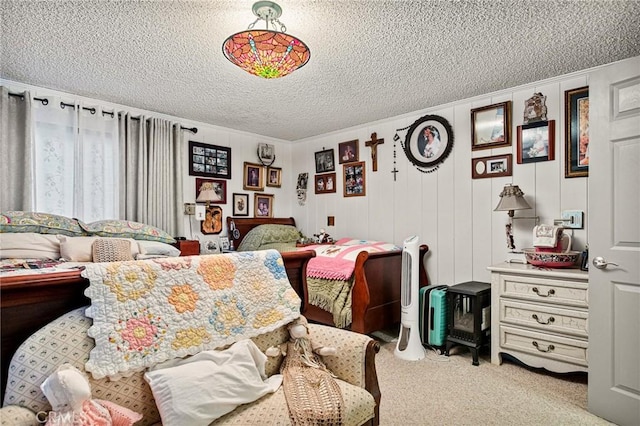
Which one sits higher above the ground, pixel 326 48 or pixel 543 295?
pixel 326 48

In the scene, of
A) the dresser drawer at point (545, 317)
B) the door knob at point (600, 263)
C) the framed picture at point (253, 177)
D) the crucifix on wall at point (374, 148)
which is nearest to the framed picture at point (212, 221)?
the framed picture at point (253, 177)

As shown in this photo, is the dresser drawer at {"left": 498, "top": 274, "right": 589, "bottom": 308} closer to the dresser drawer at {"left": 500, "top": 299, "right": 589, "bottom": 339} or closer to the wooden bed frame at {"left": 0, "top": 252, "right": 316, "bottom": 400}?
the dresser drawer at {"left": 500, "top": 299, "right": 589, "bottom": 339}

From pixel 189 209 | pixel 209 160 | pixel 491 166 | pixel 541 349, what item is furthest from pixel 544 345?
pixel 209 160

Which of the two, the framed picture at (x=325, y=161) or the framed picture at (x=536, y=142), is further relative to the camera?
the framed picture at (x=325, y=161)

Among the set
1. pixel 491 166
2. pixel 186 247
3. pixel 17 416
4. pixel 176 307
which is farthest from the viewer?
pixel 186 247

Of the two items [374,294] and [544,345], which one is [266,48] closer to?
[374,294]

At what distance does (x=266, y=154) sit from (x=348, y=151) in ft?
3.98

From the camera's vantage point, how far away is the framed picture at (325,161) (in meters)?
4.81

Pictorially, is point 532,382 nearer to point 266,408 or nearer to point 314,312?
point 314,312

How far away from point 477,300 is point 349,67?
2159mm

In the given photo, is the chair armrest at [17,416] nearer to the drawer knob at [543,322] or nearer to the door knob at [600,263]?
the door knob at [600,263]

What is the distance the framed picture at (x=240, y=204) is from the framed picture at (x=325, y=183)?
100 cm

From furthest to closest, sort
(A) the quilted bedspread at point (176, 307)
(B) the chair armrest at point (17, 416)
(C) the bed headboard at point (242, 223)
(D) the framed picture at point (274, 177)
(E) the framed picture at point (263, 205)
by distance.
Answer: (D) the framed picture at point (274, 177) < (E) the framed picture at point (263, 205) < (C) the bed headboard at point (242, 223) < (A) the quilted bedspread at point (176, 307) < (B) the chair armrest at point (17, 416)

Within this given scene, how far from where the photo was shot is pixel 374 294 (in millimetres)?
3309
